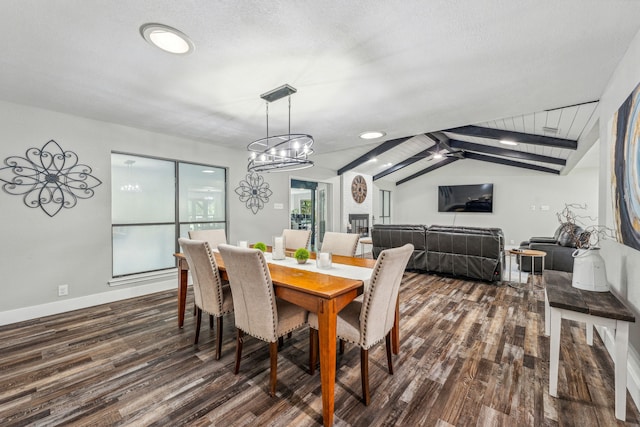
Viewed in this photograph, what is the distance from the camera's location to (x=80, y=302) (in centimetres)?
326

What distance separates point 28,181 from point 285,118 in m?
2.80

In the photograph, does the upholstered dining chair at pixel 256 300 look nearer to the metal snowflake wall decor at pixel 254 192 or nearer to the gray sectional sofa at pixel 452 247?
the metal snowflake wall decor at pixel 254 192

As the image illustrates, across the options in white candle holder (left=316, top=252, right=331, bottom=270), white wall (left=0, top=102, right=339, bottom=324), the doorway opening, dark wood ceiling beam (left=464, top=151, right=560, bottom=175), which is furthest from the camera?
dark wood ceiling beam (left=464, top=151, right=560, bottom=175)

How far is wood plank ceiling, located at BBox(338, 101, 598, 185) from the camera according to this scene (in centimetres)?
360

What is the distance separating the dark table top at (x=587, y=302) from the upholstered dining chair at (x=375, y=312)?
3.24 feet

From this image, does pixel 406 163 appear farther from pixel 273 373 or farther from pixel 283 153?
pixel 273 373

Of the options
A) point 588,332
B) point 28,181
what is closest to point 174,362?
point 28,181

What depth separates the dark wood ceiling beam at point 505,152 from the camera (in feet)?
19.9

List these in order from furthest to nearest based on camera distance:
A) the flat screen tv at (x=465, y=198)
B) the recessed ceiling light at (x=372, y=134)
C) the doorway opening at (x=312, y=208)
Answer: the flat screen tv at (x=465, y=198)
the doorway opening at (x=312, y=208)
the recessed ceiling light at (x=372, y=134)

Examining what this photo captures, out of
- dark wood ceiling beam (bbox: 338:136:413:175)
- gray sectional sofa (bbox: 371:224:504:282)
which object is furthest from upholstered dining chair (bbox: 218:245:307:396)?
dark wood ceiling beam (bbox: 338:136:413:175)

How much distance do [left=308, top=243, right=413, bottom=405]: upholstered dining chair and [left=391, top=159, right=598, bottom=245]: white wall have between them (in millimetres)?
8047

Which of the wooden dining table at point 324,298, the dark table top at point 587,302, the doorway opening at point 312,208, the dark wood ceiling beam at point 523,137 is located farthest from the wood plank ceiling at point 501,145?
the wooden dining table at point 324,298

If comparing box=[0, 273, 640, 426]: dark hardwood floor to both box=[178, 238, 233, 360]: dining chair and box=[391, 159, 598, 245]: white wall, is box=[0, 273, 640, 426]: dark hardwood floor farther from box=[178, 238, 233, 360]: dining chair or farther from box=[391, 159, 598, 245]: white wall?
box=[391, 159, 598, 245]: white wall

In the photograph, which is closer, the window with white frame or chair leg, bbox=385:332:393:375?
chair leg, bbox=385:332:393:375
